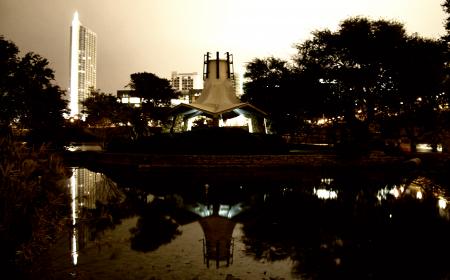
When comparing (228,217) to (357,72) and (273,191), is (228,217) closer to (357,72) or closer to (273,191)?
(273,191)

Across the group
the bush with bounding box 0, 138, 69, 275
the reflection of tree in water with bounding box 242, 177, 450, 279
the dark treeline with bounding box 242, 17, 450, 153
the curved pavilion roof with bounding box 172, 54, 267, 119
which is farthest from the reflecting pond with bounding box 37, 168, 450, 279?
the curved pavilion roof with bounding box 172, 54, 267, 119

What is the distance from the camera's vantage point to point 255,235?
7.37 meters

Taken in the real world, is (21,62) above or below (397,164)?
above

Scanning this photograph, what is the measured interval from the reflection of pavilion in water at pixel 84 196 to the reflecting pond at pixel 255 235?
1.3 inches

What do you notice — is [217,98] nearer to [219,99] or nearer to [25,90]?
[219,99]

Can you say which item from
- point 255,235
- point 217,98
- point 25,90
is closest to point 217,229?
point 255,235

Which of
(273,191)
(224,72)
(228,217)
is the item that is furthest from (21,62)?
(228,217)

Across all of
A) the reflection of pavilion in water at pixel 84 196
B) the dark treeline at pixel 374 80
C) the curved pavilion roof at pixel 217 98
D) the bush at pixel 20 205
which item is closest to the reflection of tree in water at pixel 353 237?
the reflection of pavilion in water at pixel 84 196

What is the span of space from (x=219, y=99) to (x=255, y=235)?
3216 cm

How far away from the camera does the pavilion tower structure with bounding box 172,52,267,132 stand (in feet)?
123

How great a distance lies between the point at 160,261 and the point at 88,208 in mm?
4882

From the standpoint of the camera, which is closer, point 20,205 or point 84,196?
point 20,205

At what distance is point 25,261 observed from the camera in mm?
5344

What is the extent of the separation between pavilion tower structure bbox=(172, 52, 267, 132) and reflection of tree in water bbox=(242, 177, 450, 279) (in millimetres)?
26807
